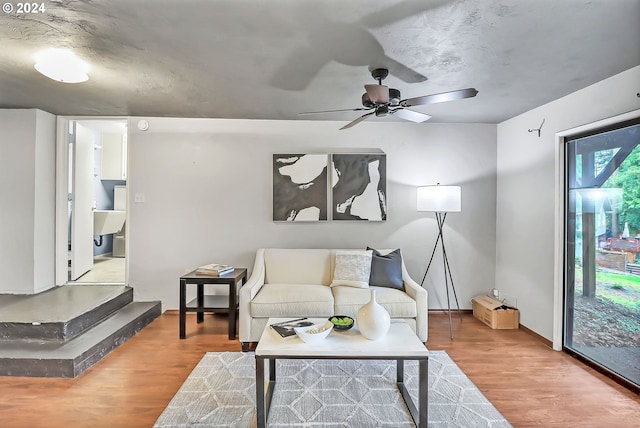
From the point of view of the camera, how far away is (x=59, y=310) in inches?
129

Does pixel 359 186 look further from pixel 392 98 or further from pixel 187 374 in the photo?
pixel 187 374

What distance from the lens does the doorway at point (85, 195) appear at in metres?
4.24

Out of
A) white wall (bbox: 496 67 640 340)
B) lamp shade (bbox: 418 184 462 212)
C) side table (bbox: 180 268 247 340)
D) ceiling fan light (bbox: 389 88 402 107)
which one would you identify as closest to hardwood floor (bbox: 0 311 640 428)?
side table (bbox: 180 268 247 340)

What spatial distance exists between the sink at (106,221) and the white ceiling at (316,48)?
9.98 ft

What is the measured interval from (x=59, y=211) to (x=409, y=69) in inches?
174

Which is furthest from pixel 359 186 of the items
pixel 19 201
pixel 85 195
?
pixel 19 201

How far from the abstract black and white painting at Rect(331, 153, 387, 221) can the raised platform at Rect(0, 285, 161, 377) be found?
2.61 m

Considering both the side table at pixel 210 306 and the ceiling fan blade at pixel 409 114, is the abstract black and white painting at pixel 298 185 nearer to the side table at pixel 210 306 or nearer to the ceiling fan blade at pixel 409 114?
the side table at pixel 210 306

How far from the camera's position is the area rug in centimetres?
211

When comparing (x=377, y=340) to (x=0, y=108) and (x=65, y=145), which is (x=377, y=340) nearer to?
(x=65, y=145)

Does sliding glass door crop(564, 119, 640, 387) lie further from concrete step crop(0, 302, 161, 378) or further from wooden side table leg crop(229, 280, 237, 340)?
concrete step crop(0, 302, 161, 378)

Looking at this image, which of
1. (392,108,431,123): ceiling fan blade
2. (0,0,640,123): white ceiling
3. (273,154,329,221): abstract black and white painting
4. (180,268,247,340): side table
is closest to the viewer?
(0,0,640,123): white ceiling

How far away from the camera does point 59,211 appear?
421 cm

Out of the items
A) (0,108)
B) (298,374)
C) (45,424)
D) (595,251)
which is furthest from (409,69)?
(0,108)
